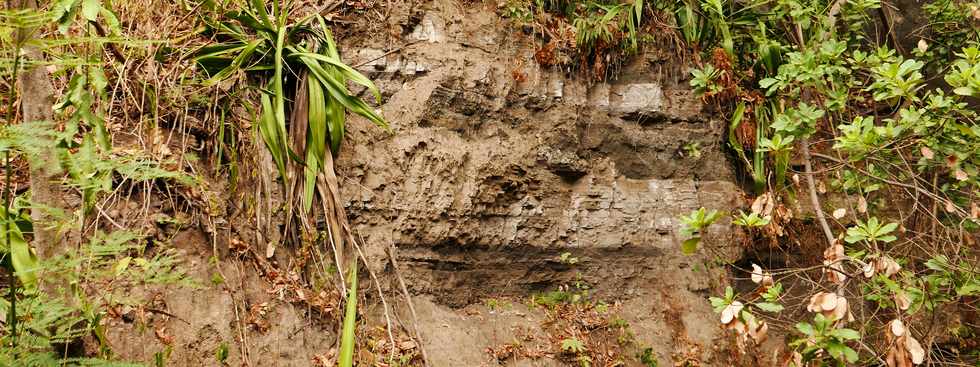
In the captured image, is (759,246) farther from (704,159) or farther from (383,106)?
(383,106)

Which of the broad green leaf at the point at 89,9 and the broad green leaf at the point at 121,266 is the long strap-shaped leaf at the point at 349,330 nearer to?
the broad green leaf at the point at 121,266

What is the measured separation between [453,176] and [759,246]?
229cm

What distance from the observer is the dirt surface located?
12.9 ft

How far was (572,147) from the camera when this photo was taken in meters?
4.57

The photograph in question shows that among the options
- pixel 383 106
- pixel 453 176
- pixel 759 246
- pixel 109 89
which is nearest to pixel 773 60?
pixel 759 246

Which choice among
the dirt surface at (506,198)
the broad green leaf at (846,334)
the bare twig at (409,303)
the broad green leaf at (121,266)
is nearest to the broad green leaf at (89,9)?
the broad green leaf at (121,266)

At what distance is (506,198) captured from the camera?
4.31 metres

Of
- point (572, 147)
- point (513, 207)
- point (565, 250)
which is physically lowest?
point (565, 250)

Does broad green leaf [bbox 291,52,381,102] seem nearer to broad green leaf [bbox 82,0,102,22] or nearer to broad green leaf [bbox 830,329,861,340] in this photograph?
broad green leaf [bbox 82,0,102,22]

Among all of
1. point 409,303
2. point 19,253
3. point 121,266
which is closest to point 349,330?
point 409,303

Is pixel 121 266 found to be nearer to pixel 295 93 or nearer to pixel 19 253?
pixel 19 253

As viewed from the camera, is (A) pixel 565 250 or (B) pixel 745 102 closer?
(A) pixel 565 250

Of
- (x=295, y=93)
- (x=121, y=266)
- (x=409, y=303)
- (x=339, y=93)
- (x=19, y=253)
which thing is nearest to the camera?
(x=19, y=253)

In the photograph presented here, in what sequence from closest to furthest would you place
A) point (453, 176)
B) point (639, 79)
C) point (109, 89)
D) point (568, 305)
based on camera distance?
point (109, 89)
point (453, 176)
point (568, 305)
point (639, 79)
